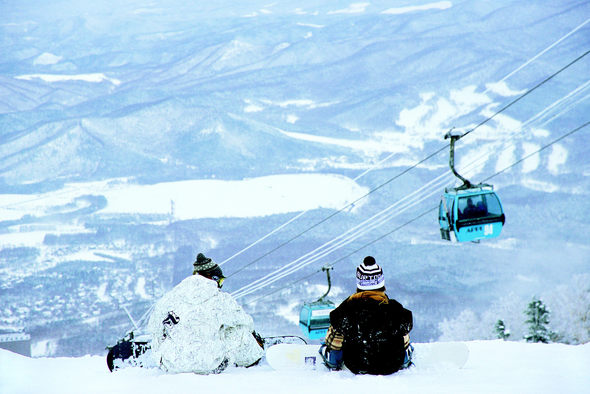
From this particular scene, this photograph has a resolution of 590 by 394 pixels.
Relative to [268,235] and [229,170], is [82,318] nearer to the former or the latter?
[268,235]

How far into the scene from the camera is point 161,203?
479ft

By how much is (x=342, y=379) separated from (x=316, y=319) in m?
9.49

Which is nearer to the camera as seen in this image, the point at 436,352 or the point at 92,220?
the point at 436,352

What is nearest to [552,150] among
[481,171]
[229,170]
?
[481,171]

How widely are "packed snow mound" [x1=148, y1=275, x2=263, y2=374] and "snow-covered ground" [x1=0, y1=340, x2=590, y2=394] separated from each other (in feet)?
0.54

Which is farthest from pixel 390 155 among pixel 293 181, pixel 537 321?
pixel 537 321

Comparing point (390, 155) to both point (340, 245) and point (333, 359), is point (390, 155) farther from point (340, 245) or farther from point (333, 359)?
point (333, 359)

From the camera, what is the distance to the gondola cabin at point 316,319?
14.4 m

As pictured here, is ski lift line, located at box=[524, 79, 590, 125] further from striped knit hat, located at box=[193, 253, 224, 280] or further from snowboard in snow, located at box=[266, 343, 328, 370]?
snowboard in snow, located at box=[266, 343, 328, 370]

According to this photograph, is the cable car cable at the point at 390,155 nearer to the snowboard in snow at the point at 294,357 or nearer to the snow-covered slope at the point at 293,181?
the snow-covered slope at the point at 293,181

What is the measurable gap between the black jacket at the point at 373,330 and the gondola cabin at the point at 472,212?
621cm

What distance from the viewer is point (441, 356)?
610cm

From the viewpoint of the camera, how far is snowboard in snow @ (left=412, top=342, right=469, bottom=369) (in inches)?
231

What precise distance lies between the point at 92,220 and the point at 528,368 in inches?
5506
